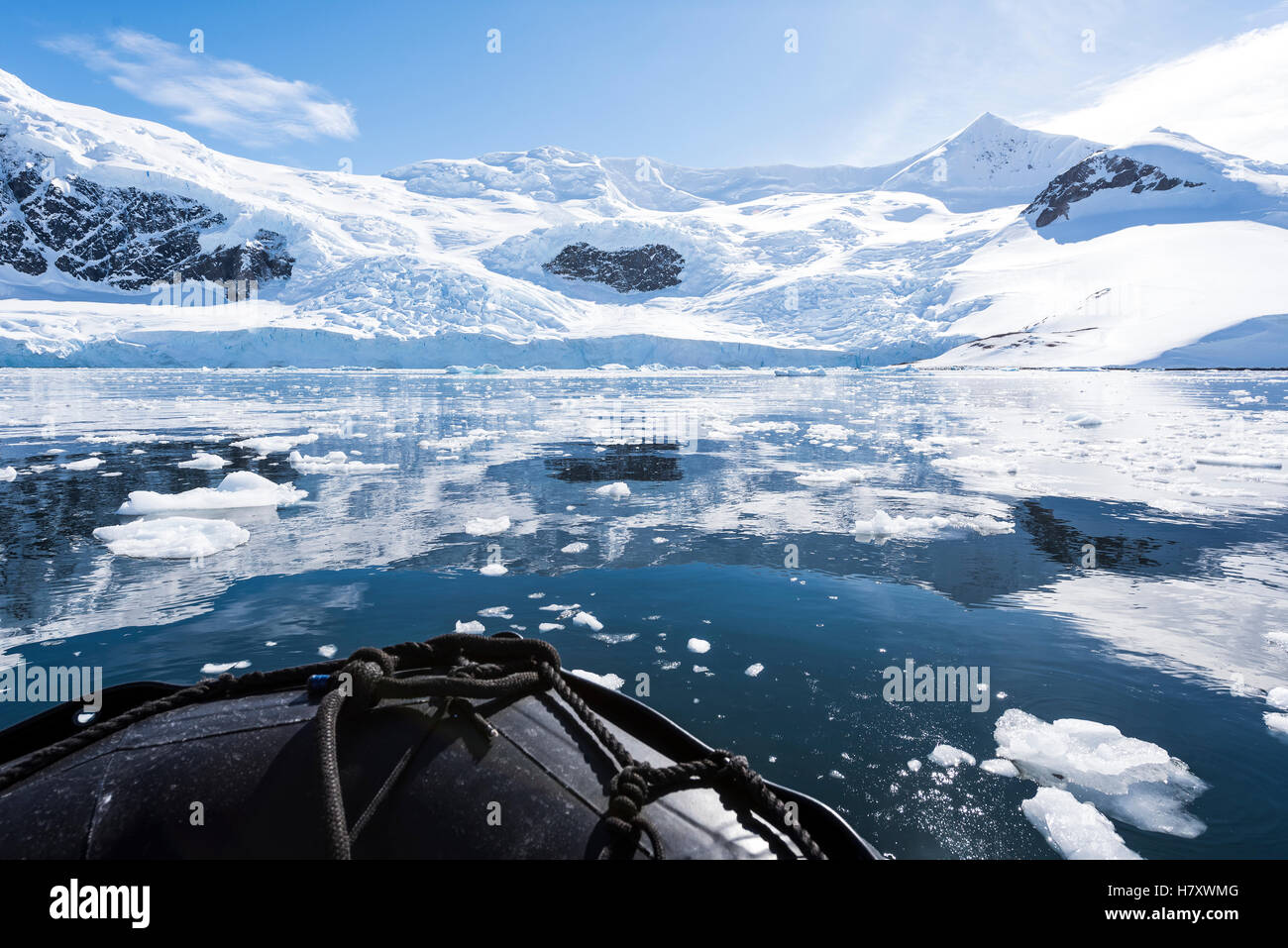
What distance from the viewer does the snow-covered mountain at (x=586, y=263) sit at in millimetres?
60344

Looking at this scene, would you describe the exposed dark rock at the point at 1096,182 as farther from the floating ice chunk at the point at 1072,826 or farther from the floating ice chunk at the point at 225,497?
the floating ice chunk at the point at 1072,826

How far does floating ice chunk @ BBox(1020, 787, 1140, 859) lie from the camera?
8.06 ft

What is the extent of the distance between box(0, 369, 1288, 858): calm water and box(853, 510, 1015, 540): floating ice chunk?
0.07 m

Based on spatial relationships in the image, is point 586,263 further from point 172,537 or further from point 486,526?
point 172,537

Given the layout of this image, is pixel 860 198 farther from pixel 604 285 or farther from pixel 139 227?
pixel 139 227

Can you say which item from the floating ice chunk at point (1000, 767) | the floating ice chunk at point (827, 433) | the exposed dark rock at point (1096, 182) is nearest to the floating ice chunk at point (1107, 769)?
the floating ice chunk at point (1000, 767)

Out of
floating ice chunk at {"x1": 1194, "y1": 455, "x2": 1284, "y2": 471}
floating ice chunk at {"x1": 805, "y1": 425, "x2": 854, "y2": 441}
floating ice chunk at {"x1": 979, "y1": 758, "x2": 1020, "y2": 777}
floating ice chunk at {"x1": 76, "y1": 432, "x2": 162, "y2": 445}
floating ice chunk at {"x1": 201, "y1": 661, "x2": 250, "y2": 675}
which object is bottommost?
floating ice chunk at {"x1": 979, "y1": 758, "x2": 1020, "y2": 777}

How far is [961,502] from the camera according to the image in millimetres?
8531

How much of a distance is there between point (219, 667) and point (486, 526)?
11.5ft

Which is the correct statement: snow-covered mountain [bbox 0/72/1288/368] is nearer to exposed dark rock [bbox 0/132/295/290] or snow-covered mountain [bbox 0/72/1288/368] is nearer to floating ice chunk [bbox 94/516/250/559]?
exposed dark rock [bbox 0/132/295/290]

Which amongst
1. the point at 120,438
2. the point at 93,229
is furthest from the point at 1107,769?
the point at 93,229

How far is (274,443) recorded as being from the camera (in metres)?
14.0

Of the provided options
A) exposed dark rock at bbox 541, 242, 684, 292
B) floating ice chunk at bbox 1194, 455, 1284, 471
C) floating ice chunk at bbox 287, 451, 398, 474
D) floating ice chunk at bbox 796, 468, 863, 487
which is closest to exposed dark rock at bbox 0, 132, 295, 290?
exposed dark rock at bbox 541, 242, 684, 292

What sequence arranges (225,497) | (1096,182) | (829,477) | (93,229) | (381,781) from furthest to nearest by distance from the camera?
(1096,182) < (93,229) < (829,477) < (225,497) < (381,781)
